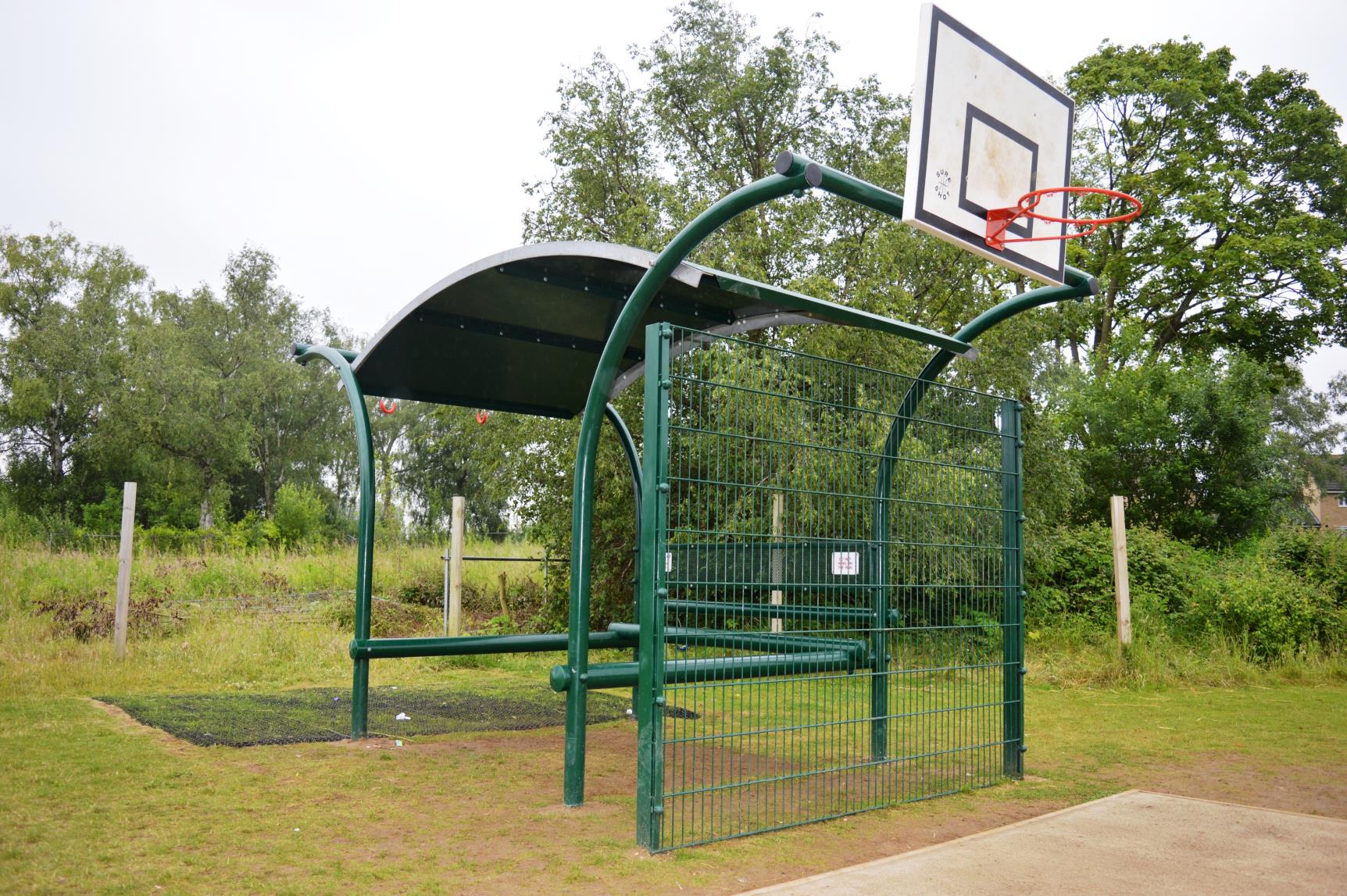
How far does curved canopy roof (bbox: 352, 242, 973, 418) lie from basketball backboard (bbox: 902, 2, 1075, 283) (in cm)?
58

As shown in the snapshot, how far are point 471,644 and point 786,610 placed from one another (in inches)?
90.1

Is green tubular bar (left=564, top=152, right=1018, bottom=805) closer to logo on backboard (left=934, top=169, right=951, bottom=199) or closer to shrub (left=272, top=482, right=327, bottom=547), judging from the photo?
logo on backboard (left=934, top=169, right=951, bottom=199)

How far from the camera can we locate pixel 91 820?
13.1ft

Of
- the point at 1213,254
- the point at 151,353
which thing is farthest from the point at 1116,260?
the point at 151,353

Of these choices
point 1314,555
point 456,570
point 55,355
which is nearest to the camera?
point 456,570

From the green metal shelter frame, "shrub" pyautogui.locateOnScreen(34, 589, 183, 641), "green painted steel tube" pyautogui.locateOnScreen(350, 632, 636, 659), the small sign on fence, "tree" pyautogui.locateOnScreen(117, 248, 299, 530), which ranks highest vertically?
"tree" pyautogui.locateOnScreen(117, 248, 299, 530)

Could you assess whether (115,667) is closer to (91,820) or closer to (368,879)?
(91,820)

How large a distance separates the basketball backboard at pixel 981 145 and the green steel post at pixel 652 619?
151 cm

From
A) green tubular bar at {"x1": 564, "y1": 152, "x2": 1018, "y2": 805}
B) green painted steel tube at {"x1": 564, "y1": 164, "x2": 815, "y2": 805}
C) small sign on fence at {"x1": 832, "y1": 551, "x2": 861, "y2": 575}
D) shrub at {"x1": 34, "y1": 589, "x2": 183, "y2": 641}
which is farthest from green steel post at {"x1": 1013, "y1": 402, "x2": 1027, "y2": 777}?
shrub at {"x1": 34, "y1": 589, "x2": 183, "y2": 641}

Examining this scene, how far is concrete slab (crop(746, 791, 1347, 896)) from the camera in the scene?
348 centimetres

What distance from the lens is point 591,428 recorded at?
480 centimetres

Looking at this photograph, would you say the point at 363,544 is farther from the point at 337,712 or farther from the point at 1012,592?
the point at 1012,592

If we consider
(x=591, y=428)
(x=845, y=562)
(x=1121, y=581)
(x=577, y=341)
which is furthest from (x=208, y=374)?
(x=845, y=562)

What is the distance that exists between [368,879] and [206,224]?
163ft
